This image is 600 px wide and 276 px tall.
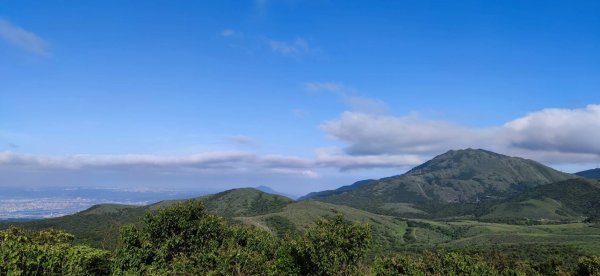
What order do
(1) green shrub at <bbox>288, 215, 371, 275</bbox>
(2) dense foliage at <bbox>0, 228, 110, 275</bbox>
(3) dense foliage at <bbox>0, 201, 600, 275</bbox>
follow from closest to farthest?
(2) dense foliage at <bbox>0, 228, 110, 275</bbox>
(3) dense foliage at <bbox>0, 201, 600, 275</bbox>
(1) green shrub at <bbox>288, 215, 371, 275</bbox>

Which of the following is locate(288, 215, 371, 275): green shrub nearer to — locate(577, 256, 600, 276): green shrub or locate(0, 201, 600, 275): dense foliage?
locate(0, 201, 600, 275): dense foliage

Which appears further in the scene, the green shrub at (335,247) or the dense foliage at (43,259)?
the green shrub at (335,247)

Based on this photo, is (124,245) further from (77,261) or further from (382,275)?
(382,275)

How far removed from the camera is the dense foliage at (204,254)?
62375 millimetres

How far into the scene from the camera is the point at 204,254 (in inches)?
2921

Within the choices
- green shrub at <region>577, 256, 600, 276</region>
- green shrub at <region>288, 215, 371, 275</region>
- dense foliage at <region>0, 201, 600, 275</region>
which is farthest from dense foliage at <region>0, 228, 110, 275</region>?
green shrub at <region>577, 256, 600, 276</region>

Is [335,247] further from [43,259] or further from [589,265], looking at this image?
[589,265]

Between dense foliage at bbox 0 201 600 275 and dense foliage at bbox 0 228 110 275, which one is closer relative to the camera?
dense foliage at bbox 0 228 110 275

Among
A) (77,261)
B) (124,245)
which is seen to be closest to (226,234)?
(124,245)

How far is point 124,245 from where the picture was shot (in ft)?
255

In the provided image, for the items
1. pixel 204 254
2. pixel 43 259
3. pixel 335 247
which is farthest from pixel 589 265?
pixel 43 259

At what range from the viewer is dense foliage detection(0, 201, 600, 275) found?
205ft

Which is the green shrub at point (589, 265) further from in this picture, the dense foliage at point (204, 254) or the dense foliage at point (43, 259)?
the dense foliage at point (43, 259)

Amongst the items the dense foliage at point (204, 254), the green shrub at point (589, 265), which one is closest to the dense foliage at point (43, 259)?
the dense foliage at point (204, 254)
